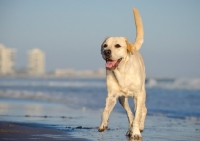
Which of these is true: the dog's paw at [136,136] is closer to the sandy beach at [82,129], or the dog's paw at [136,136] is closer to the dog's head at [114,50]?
the sandy beach at [82,129]

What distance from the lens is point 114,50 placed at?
754 cm

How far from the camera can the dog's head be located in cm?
750

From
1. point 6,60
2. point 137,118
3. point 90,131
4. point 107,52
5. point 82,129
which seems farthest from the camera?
point 6,60

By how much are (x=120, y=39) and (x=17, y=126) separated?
276 cm

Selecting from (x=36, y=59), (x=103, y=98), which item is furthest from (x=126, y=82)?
(x=36, y=59)

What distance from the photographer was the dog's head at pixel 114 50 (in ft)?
24.6

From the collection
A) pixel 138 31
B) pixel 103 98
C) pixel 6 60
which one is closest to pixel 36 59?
pixel 6 60

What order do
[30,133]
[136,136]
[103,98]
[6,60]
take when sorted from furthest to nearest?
1. [6,60]
2. [103,98]
3. [30,133]
4. [136,136]

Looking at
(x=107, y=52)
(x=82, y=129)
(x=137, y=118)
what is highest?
(x=107, y=52)

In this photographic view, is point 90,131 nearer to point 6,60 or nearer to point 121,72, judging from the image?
point 121,72

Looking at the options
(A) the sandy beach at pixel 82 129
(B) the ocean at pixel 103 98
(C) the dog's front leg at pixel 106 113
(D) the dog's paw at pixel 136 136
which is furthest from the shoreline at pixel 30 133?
(B) the ocean at pixel 103 98

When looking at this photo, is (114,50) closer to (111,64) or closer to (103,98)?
(111,64)

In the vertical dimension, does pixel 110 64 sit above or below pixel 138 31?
below

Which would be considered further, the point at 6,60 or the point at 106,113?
the point at 6,60
